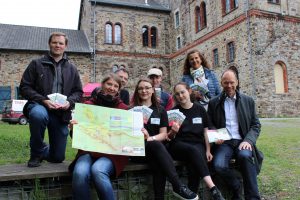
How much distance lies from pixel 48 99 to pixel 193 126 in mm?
1999

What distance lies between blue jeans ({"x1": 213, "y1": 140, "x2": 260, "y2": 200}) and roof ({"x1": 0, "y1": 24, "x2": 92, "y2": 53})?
Answer: 74.9 feet

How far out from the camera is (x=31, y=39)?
25812 millimetres

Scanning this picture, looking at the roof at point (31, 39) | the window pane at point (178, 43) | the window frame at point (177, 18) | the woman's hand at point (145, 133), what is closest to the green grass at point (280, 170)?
the woman's hand at point (145, 133)

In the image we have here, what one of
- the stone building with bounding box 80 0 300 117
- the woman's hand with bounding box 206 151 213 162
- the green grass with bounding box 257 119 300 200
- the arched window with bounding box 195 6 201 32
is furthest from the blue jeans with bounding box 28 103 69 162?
the arched window with bounding box 195 6 201 32

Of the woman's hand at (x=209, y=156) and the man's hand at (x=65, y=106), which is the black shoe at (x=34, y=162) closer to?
the man's hand at (x=65, y=106)

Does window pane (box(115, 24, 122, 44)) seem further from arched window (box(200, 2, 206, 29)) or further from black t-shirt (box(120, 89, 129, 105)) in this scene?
black t-shirt (box(120, 89, 129, 105))

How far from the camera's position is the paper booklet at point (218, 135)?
423 centimetres

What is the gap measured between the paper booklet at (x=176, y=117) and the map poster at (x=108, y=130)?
0.52 m

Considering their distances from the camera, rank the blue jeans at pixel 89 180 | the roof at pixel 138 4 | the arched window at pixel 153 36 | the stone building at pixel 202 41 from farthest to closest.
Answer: the arched window at pixel 153 36
the roof at pixel 138 4
the stone building at pixel 202 41
the blue jeans at pixel 89 180

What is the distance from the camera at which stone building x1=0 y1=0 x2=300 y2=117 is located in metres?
19.0

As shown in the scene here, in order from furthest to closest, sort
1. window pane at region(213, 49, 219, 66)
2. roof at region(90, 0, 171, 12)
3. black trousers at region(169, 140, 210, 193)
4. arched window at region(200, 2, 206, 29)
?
roof at region(90, 0, 171, 12) < arched window at region(200, 2, 206, 29) < window pane at region(213, 49, 219, 66) < black trousers at region(169, 140, 210, 193)

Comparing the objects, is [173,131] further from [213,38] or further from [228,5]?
[213,38]

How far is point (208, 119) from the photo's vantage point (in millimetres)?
4359

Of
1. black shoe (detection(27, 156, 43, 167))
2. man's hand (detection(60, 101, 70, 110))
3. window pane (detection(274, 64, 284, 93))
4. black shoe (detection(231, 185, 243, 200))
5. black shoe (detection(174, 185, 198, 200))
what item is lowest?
black shoe (detection(231, 185, 243, 200))
